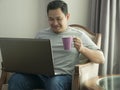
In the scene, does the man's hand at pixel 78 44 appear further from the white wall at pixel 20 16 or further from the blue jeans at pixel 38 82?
the white wall at pixel 20 16

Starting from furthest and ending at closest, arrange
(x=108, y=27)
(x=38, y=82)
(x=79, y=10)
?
1. (x=79, y=10)
2. (x=108, y=27)
3. (x=38, y=82)

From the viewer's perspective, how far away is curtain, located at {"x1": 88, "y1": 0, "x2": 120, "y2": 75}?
8.22ft

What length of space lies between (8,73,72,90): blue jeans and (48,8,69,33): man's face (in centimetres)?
39

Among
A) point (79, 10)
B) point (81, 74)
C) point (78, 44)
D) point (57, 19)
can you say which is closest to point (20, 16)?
point (79, 10)

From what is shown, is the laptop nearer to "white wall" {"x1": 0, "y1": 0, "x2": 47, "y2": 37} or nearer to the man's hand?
the man's hand

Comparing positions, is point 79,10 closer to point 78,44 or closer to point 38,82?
point 78,44

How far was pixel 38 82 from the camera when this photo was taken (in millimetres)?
1970

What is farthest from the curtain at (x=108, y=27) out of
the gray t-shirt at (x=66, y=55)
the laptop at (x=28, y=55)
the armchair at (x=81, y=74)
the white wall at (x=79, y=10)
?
the laptop at (x=28, y=55)

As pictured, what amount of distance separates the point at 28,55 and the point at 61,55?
37cm

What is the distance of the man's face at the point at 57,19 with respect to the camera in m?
1.96

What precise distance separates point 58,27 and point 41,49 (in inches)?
16.5

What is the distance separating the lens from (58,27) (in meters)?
2.01

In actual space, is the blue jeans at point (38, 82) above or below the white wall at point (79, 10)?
below

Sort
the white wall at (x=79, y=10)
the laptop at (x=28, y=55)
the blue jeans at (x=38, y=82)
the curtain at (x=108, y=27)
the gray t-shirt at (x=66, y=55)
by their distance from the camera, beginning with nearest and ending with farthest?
the laptop at (x=28, y=55) < the blue jeans at (x=38, y=82) < the gray t-shirt at (x=66, y=55) < the curtain at (x=108, y=27) < the white wall at (x=79, y=10)
